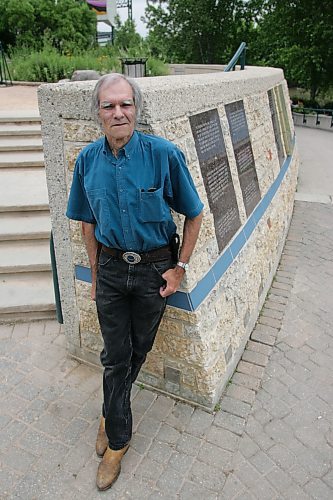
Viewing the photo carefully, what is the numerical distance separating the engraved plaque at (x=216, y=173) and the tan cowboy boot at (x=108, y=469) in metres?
1.64

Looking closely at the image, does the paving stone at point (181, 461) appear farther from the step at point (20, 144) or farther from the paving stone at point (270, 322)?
the step at point (20, 144)

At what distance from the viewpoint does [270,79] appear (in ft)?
19.6

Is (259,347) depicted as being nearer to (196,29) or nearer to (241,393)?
(241,393)

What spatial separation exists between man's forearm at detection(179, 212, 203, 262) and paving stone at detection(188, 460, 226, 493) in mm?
1333

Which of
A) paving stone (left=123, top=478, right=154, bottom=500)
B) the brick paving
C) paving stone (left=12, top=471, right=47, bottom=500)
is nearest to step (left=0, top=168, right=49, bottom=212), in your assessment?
the brick paving

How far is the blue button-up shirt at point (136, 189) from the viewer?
2.22m

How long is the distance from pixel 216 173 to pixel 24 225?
2636mm

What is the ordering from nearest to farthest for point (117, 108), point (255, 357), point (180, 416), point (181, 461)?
1. point (117, 108)
2. point (181, 461)
3. point (180, 416)
4. point (255, 357)

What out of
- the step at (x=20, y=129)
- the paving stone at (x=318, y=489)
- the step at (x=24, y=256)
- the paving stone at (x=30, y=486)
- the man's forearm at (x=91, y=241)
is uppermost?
the man's forearm at (x=91, y=241)

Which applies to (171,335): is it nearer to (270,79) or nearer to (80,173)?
(80,173)

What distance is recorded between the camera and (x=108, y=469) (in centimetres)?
261

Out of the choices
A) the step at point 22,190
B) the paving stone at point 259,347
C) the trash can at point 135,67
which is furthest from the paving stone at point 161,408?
the trash can at point 135,67

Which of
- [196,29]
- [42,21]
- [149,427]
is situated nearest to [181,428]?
[149,427]

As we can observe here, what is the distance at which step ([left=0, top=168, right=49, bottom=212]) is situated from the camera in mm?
5090
